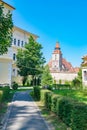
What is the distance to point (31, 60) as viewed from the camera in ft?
204

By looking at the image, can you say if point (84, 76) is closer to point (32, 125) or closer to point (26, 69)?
point (26, 69)

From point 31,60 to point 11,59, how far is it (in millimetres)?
14781

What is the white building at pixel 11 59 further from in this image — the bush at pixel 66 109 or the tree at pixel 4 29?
the bush at pixel 66 109

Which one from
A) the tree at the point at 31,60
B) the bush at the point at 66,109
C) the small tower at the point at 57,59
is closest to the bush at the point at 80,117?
the bush at the point at 66,109

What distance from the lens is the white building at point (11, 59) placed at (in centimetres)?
4753

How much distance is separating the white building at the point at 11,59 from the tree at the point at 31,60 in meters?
2.45

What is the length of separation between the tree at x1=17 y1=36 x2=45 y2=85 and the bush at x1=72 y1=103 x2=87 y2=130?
5026 cm

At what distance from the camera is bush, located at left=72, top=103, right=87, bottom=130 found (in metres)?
11.0

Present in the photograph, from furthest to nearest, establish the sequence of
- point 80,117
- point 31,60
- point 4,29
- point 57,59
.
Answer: point 57,59, point 31,60, point 4,29, point 80,117

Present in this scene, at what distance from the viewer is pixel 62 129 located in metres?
12.7

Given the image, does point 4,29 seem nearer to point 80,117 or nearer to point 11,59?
point 80,117

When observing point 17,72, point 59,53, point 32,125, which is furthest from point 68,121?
point 59,53

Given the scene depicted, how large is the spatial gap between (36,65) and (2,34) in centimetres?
3817

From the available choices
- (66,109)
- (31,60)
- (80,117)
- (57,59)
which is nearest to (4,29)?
(66,109)
